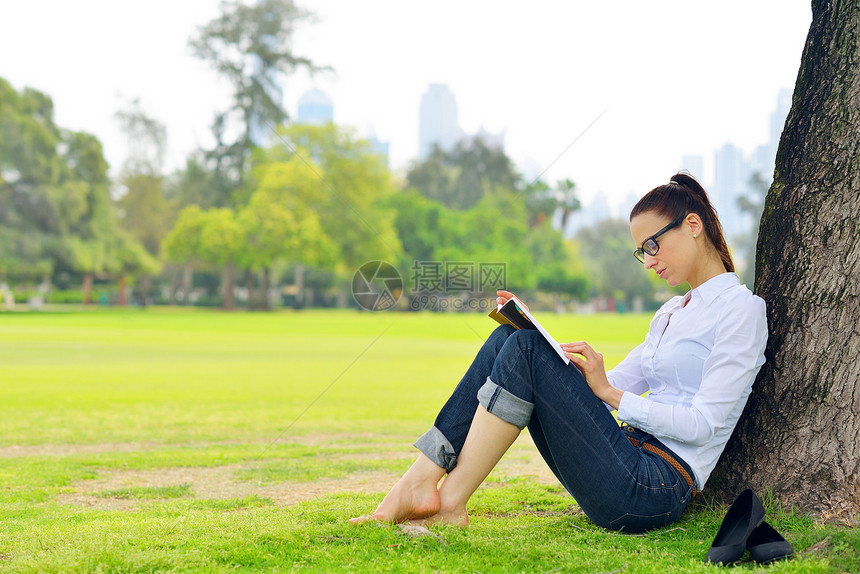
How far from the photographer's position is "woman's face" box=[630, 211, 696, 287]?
2.89 metres

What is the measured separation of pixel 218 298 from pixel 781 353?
193ft

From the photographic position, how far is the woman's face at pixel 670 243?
9.50 feet

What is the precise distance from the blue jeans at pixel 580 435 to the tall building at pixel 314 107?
44.0 m

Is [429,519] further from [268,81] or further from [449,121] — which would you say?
[449,121]

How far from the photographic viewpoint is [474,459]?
2840 millimetres

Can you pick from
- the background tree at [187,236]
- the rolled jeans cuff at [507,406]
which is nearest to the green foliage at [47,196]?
the background tree at [187,236]

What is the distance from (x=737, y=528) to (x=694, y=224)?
1116 millimetres

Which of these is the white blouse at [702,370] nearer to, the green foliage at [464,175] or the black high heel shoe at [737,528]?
the black high heel shoe at [737,528]

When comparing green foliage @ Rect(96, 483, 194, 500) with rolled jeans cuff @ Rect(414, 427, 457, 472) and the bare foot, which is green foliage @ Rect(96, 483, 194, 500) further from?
rolled jeans cuff @ Rect(414, 427, 457, 472)

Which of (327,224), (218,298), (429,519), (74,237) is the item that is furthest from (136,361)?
(218,298)

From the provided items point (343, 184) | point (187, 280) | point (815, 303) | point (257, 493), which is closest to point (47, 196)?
point (187, 280)

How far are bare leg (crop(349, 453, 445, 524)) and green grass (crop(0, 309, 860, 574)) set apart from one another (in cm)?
8

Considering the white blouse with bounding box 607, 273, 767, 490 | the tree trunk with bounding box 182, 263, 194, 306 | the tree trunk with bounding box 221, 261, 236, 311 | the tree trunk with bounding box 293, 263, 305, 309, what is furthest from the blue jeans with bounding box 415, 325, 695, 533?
the tree trunk with bounding box 182, 263, 194, 306

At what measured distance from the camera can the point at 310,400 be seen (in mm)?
9273
